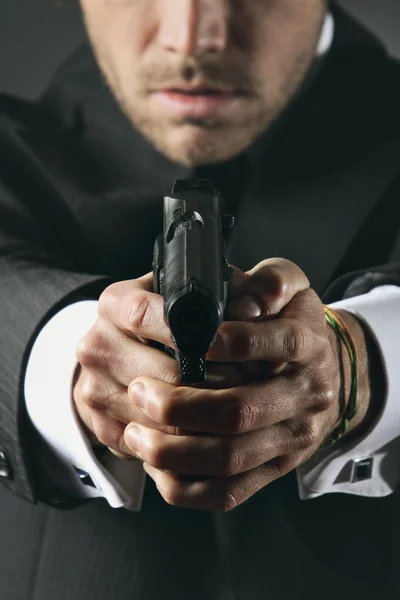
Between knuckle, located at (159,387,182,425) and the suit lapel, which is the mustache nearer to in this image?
the suit lapel

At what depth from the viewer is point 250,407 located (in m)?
0.38

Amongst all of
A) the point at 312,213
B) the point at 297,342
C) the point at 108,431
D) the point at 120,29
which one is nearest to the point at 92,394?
the point at 108,431

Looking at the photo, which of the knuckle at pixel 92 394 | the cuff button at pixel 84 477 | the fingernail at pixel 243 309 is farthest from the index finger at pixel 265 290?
the cuff button at pixel 84 477

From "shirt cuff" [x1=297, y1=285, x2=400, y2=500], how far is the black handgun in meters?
0.17

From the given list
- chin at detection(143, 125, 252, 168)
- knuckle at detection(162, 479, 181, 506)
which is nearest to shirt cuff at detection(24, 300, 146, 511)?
knuckle at detection(162, 479, 181, 506)

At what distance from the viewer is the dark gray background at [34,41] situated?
2.28ft

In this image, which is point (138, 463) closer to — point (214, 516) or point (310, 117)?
point (214, 516)

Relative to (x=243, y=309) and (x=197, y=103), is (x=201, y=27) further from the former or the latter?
(x=243, y=309)

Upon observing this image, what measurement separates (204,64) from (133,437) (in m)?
0.34

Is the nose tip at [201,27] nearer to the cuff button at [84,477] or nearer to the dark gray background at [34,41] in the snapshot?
the dark gray background at [34,41]

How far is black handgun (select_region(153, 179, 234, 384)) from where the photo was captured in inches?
11.8

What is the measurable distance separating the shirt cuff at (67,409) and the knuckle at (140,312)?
112mm

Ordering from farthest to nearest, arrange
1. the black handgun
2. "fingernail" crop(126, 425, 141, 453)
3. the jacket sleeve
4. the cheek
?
the cheek
the jacket sleeve
"fingernail" crop(126, 425, 141, 453)
the black handgun

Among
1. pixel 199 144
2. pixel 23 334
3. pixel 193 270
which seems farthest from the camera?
pixel 199 144
